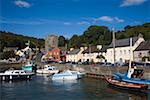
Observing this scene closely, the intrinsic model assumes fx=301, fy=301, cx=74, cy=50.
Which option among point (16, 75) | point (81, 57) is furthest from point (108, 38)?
point (16, 75)

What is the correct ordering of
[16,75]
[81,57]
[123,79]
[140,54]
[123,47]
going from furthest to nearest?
[81,57] < [123,47] < [140,54] < [16,75] < [123,79]

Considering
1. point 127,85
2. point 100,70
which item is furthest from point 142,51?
point 127,85

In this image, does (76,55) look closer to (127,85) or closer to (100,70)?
(100,70)

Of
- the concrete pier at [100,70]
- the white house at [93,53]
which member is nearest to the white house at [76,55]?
the white house at [93,53]

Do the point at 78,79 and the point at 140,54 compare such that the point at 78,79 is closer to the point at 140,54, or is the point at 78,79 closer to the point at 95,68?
the point at 95,68

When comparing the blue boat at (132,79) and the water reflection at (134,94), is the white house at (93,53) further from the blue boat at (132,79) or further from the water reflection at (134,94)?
the water reflection at (134,94)

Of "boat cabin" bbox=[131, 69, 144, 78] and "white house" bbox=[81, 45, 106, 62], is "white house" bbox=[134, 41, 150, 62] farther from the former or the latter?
"boat cabin" bbox=[131, 69, 144, 78]

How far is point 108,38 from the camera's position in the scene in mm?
78562

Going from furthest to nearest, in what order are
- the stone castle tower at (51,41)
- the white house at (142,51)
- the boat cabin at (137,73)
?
the stone castle tower at (51,41), the white house at (142,51), the boat cabin at (137,73)

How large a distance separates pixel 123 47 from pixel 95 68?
31.5 ft

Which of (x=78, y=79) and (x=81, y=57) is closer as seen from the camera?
(x=78, y=79)

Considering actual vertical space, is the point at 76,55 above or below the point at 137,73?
above

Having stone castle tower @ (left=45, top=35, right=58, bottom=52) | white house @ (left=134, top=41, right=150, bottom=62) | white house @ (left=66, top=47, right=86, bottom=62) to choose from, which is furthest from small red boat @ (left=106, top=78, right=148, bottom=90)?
stone castle tower @ (left=45, top=35, right=58, bottom=52)

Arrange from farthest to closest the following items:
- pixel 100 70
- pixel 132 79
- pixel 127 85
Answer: pixel 100 70 → pixel 132 79 → pixel 127 85
